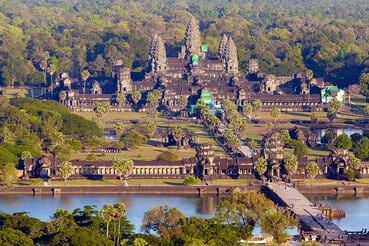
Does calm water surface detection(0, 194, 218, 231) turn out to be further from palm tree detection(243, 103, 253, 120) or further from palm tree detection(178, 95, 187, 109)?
palm tree detection(178, 95, 187, 109)

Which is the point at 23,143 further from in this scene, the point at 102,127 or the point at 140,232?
the point at 140,232

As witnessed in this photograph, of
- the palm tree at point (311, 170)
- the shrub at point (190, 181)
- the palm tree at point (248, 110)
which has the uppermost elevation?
the palm tree at point (248, 110)

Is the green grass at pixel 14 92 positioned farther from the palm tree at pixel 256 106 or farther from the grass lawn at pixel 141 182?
the grass lawn at pixel 141 182

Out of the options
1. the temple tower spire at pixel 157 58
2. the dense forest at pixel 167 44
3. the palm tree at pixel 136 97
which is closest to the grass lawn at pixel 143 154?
the palm tree at pixel 136 97

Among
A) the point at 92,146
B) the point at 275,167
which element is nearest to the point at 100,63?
the point at 92,146

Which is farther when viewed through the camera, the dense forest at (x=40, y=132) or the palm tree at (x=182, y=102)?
the palm tree at (x=182, y=102)

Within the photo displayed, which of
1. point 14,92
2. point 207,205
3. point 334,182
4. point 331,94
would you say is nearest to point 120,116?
point 14,92

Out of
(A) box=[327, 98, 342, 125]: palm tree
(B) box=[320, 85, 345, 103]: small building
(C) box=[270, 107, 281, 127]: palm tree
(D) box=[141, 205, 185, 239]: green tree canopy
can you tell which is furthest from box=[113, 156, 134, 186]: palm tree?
(B) box=[320, 85, 345, 103]: small building

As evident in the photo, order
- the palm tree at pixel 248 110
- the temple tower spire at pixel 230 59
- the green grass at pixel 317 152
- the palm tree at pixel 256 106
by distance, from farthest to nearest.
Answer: the temple tower spire at pixel 230 59
the palm tree at pixel 256 106
the palm tree at pixel 248 110
the green grass at pixel 317 152
